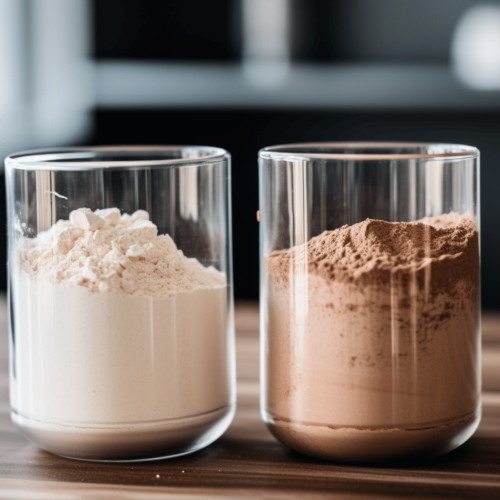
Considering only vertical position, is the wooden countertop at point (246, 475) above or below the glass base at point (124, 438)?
below

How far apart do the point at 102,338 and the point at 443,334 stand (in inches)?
11.5

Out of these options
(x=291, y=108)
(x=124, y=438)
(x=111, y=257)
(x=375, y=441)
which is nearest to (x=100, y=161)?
(x=111, y=257)

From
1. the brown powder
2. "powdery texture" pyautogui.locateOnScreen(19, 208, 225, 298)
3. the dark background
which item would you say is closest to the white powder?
"powdery texture" pyautogui.locateOnScreen(19, 208, 225, 298)

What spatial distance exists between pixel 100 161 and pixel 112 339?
0.21 m

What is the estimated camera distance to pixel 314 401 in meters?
0.62

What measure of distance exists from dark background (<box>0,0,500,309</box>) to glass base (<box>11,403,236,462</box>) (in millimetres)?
1208

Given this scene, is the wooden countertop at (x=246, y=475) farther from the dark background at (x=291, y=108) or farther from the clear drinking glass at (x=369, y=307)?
the dark background at (x=291, y=108)

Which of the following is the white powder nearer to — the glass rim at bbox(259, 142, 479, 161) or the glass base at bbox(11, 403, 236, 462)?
the glass base at bbox(11, 403, 236, 462)

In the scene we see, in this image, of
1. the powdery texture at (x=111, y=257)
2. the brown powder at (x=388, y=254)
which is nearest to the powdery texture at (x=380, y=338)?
the brown powder at (x=388, y=254)

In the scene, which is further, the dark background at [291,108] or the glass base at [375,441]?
the dark background at [291,108]

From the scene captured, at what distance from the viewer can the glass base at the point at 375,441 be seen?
0.61 meters

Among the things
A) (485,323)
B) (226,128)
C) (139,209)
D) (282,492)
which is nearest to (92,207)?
(139,209)

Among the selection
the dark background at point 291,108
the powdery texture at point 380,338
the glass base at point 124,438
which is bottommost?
the glass base at point 124,438

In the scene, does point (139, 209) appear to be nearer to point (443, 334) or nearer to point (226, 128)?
point (443, 334)
